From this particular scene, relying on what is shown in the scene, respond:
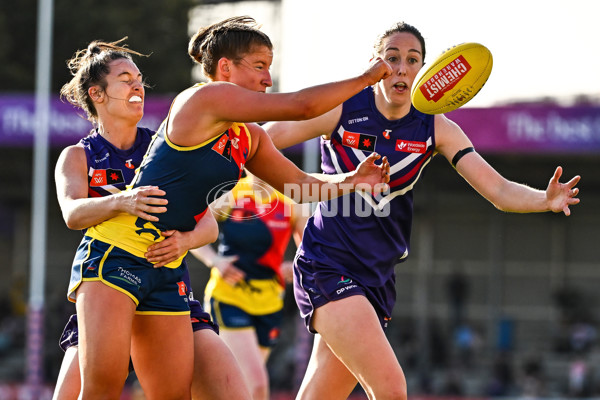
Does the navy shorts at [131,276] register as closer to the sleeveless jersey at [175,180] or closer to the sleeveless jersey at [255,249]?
the sleeveless jersey at [175,180]

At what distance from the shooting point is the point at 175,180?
4445 mm

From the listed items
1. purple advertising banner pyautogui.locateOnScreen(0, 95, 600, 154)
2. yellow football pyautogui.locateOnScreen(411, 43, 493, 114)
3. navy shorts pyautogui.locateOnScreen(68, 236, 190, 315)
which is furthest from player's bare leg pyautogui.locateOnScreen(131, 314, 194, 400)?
purple advertising banner pyautogui.locateOnScreen(0, 95, 600, 154)

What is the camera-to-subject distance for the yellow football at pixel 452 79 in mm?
5039

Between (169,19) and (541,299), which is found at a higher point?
(169,19)

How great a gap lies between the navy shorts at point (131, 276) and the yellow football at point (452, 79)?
5.08 feet

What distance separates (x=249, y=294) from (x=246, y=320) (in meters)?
0.21

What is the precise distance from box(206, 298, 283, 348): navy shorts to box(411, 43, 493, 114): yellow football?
328 centimetres

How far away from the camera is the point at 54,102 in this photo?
19.2m

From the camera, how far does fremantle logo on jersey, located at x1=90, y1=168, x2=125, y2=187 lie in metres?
4.84

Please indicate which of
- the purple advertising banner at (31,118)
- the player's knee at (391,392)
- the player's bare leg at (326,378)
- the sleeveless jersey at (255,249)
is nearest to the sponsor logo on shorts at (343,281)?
the player's bare leg at (326,378)

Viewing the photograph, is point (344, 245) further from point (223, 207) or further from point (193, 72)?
point (193, 72)

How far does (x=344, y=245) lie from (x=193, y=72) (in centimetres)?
2583

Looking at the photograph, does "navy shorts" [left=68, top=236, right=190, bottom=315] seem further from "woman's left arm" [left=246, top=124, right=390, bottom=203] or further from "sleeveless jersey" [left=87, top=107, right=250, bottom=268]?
"woman's left arm" [left=246, top=124, right=390, bottom=203]

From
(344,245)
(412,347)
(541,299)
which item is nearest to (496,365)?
(412,347)
